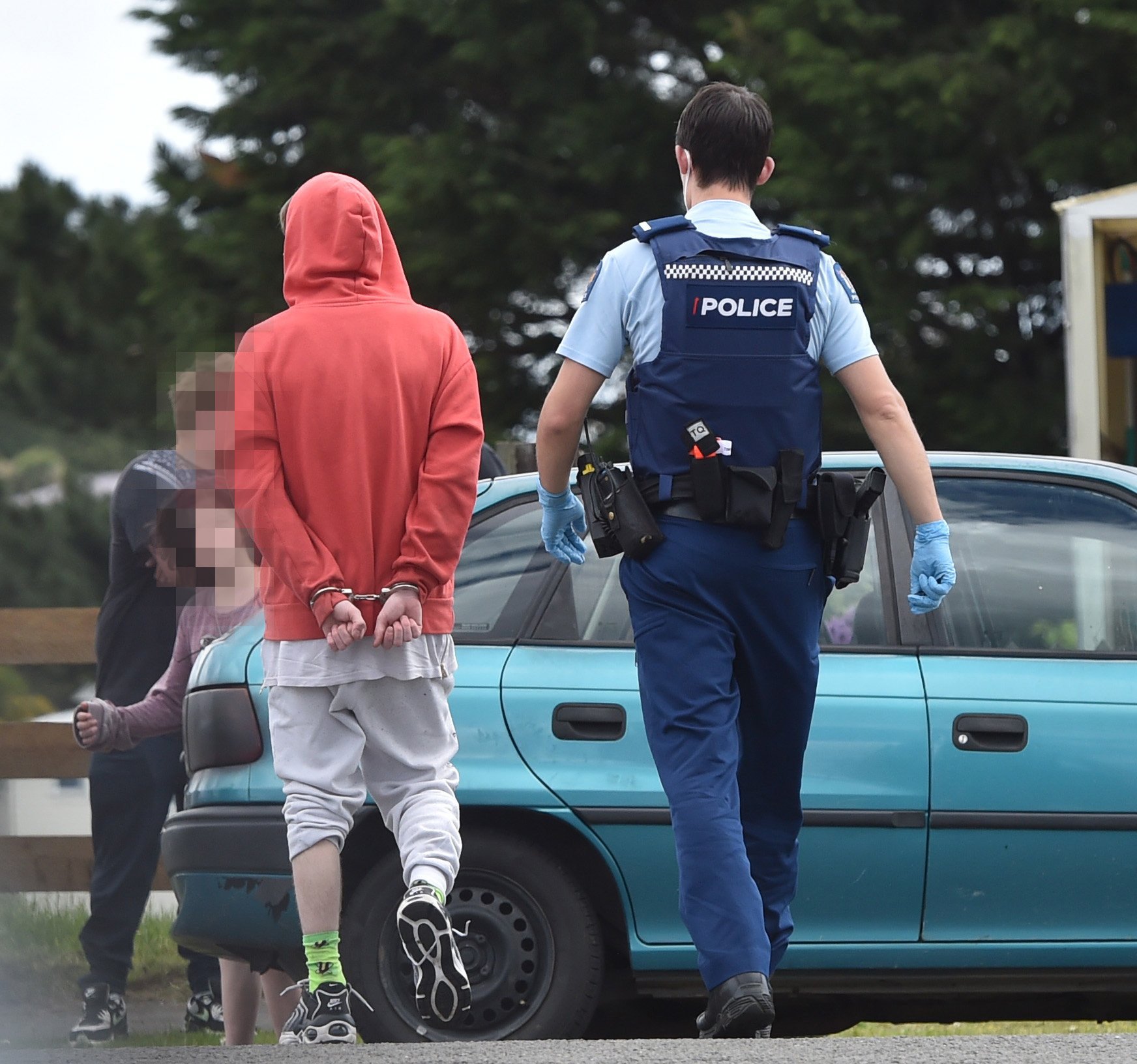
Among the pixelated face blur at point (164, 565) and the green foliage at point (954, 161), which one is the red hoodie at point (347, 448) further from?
the green foliage at point (954, 161)

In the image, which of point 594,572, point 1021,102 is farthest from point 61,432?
point 1021,102

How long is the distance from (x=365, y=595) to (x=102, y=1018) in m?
2.26

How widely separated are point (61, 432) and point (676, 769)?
6.57 feet

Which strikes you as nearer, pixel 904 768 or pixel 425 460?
pixel 425 460

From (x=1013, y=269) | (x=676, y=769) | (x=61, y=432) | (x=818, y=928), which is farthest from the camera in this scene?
(x=1013, y=269)

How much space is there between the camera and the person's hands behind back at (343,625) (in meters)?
3.05

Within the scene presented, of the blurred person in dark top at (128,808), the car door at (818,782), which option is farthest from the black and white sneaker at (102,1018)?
the car door at (818,782)

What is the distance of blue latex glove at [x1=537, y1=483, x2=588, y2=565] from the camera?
10.6ft

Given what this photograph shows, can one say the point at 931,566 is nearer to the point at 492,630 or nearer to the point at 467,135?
the point at 492,630

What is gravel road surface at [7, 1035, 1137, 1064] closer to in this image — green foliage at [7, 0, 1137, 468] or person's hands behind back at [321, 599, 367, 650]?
person's hands behind back at [321, 599, 367, 650]

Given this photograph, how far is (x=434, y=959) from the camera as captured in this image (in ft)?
9.52

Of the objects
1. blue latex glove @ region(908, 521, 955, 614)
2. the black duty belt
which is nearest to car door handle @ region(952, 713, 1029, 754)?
blue latex glove @ region(908, 521, 955, 614)

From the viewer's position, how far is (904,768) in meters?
3.72

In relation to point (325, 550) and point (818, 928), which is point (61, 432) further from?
point (818, 928)
